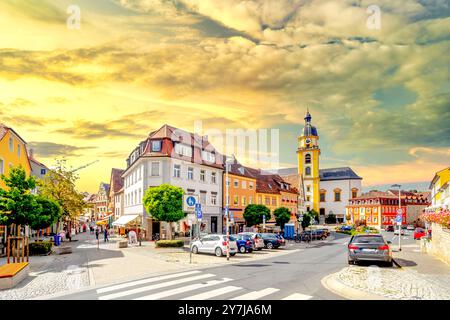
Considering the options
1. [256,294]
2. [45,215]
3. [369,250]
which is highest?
[45,215]

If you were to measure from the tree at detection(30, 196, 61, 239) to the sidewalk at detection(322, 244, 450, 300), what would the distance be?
18385 mm

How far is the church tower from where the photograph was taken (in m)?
112

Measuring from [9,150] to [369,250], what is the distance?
35177mm

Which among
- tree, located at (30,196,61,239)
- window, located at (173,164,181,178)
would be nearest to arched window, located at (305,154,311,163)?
window, located at (173,164,181,178)

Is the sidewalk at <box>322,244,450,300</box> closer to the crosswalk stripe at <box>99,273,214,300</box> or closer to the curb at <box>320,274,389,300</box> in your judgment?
the curb at <box>320,274,389,300</box>

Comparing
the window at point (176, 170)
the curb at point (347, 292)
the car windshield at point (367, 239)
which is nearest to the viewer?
the curb at point (347, 292)

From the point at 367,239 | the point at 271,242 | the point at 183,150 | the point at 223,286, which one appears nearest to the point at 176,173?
the point at 183,150

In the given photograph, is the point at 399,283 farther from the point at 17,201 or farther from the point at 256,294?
the point at 17,201

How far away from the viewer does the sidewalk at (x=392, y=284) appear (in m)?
10.5

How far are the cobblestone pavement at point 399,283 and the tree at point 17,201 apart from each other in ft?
60.5

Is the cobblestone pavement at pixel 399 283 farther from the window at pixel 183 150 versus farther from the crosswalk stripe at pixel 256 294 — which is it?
the window at pixel 183 150

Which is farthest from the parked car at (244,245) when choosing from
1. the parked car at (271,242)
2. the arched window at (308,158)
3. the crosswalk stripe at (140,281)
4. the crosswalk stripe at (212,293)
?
the arched window at (308,158)

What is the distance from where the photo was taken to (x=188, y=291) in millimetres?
11805
